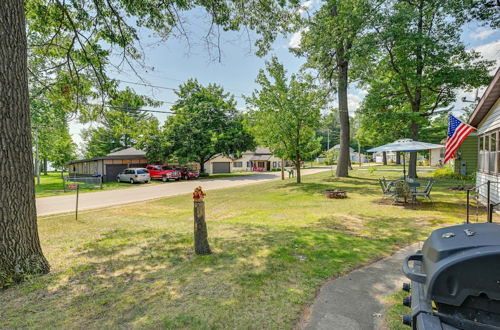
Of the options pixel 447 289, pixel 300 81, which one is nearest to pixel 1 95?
pixel 447 289

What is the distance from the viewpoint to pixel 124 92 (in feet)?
23.4

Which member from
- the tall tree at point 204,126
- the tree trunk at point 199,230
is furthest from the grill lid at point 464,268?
the tall tree at point 204,126

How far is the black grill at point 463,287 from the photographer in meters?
1.50

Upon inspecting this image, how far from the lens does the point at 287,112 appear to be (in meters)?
15.4

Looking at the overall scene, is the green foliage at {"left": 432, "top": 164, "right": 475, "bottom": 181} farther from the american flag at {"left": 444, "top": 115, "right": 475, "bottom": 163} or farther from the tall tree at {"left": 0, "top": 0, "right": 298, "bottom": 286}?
the tall tree at {"left": 0, "top": 0, "right": 298, "bottom": 286}

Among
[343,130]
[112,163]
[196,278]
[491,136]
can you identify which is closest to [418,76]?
[343,130]

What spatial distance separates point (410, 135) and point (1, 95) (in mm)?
19881

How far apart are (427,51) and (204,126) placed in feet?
70.7

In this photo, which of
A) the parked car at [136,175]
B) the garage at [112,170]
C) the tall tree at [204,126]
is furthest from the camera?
the tall tree at [204,126]

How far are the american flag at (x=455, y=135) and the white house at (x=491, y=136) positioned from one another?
122cm

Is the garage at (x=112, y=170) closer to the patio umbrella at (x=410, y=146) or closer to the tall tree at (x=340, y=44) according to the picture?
the tall tree at (x=340, y=44)

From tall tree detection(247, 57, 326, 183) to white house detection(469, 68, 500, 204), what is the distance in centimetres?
787

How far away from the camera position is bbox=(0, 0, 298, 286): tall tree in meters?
3.32

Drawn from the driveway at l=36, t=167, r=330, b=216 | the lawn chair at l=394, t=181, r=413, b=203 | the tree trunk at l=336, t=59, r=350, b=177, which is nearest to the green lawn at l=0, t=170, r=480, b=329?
the lawn chair at l=394, t=181, r=413, b=203
